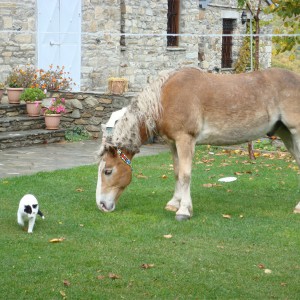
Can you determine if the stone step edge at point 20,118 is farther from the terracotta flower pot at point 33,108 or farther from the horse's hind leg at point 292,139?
the horse's hind leg at point 292,139

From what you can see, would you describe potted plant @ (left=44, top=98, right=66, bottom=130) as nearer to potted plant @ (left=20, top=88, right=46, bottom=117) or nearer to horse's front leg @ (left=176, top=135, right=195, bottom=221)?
potted plant @ (left=20, top=88, right=46, bottom=117)

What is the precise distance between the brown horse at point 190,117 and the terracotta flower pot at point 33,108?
7.77m

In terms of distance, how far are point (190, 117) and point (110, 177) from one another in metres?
1.15

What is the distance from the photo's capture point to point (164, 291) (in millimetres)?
6672

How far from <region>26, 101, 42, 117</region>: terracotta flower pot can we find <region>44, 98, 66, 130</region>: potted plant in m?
0.18

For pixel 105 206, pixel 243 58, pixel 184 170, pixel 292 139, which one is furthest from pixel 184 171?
pixel 243 58

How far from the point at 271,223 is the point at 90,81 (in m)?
11.4

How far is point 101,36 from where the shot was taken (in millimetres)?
19984

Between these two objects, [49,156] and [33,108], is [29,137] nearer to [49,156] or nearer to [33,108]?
[33,108]

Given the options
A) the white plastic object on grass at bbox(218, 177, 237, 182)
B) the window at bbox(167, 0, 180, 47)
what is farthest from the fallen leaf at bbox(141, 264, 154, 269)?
the window at bbox(167, 0, 180, 47)

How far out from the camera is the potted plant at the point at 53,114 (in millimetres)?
16875

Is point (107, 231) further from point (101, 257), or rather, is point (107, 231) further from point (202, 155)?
point (202, 155)

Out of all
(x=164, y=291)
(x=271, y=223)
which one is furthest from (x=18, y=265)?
(x=271, y=223)

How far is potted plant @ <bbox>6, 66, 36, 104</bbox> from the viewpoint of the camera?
17188 millimetres
